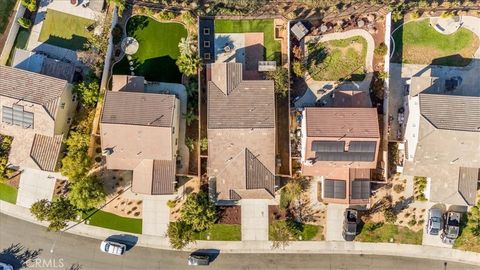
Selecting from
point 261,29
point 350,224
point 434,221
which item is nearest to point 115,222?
point 350,224

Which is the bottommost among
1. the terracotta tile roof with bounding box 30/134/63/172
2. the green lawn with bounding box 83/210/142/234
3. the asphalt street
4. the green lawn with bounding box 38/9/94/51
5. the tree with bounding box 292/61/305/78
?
the asphalt street

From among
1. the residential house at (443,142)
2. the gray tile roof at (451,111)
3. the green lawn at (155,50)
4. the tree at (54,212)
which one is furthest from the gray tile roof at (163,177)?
the gray tile roof at (451,111)

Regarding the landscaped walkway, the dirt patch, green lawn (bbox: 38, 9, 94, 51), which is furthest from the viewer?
green lawn (bbox: 38, 9, 94, 51)

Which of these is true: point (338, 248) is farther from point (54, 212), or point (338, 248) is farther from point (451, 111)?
point (54, 212)

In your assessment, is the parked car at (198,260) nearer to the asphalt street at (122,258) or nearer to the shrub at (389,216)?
the asphalt street at (122,258)

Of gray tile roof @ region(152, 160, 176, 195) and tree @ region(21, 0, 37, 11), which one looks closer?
gray tile roof @ region(152, 160, 176, 195)

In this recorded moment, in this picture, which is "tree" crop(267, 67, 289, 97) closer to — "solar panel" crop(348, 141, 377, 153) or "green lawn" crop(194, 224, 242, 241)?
"solar panel" crop(348, 141, 377, 153)

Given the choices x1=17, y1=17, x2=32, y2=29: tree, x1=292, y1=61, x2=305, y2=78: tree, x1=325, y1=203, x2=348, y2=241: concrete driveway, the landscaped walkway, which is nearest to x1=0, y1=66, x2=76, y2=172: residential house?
x1=17, y1=17, x2=32, y2=29: tree

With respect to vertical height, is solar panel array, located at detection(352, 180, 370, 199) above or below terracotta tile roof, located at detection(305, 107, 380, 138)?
below
